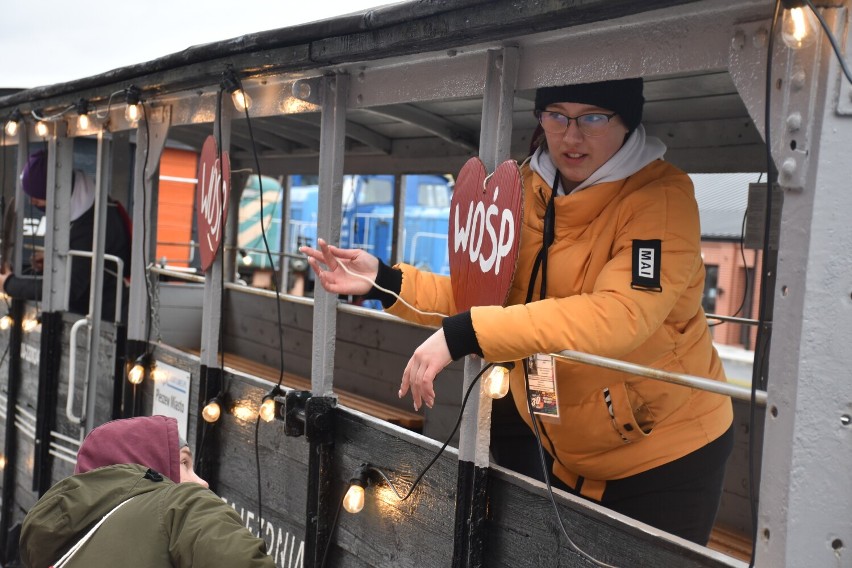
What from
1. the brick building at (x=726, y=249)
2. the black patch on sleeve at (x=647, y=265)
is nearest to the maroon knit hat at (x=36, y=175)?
the black patch on sleeve at (x=647, y=265)

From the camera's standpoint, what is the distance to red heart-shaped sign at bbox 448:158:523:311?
259 centimetres

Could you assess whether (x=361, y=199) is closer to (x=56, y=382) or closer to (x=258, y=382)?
(x=56, y=382)

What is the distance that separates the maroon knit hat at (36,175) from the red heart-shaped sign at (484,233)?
486 cm

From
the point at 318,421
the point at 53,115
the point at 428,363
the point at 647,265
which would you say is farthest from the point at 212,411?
the point at 53,115

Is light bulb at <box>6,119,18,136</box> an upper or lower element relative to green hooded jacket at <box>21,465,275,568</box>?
upper

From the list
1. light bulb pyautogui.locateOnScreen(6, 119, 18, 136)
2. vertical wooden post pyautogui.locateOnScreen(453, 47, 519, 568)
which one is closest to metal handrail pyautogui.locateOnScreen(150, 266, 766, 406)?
vertical wooden post pyautogui.locateOnScreen(453, 47, 519, 568)

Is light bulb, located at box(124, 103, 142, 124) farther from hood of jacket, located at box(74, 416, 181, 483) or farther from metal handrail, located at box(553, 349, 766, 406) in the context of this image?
metal handrail, located at box(553, 349, 766, 406)

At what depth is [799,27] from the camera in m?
1.83

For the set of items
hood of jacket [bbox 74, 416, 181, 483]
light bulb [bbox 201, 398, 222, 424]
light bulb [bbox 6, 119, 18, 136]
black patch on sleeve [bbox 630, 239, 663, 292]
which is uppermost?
light bulb [bbox 6, 119, 18, 136]

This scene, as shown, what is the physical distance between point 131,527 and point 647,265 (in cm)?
150

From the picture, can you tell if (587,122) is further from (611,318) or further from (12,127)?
(12,127)

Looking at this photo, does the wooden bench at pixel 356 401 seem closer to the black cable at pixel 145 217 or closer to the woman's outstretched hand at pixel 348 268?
the black cable at pixel 145 217

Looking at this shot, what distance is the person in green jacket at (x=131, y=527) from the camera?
2.26 m

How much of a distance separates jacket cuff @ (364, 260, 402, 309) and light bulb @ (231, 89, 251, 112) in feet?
5.40
